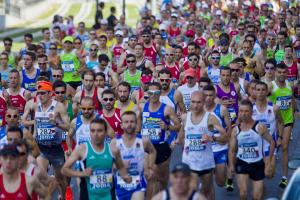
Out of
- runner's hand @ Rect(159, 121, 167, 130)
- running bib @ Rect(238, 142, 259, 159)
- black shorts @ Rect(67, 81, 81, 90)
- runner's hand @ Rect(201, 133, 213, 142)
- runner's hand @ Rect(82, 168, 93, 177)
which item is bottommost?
runner's hand @ Rect(82, 168, 93, 177)

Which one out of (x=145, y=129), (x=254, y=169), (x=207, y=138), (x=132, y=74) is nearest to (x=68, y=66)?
(x=132, y=74)

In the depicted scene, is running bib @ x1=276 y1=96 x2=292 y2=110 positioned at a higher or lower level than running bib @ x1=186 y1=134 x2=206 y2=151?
higher

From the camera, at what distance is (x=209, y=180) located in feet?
36.1

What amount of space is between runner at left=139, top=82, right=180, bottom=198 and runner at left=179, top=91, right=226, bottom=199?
24.2 inches

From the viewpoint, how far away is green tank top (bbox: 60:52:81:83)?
684 inches

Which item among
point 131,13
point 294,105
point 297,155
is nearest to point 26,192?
point 294,105

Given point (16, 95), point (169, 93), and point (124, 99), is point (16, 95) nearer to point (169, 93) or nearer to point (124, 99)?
point (124, 99)

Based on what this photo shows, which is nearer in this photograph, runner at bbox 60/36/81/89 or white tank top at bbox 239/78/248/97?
white tank top at bbox 239/78/248/97

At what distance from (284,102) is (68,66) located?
562 centimetres

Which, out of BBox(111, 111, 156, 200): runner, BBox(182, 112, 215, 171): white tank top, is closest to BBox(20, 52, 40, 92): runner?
BBox(182, 112, 215, 171): white tank top

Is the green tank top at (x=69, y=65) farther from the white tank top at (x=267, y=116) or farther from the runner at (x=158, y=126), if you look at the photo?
the white tank top at (x=267, y=116)

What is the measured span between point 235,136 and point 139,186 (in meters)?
1.69

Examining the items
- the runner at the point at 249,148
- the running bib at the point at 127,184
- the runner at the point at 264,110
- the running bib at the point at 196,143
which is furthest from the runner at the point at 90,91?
the running bib at the point at 127,184

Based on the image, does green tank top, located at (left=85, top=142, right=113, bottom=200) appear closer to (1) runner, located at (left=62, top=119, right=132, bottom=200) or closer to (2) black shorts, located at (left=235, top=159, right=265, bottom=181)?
(1) runner, located at (left=62, top=119, right=132, bottom=200)
